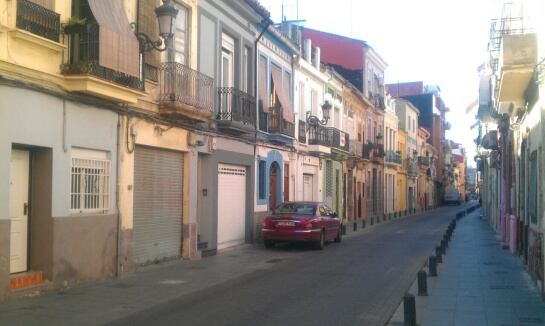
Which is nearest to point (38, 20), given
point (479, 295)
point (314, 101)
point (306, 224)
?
point (479, 295)

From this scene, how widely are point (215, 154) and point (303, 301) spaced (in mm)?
8168

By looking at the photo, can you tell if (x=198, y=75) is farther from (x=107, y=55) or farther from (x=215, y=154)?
(x=107, y=55)

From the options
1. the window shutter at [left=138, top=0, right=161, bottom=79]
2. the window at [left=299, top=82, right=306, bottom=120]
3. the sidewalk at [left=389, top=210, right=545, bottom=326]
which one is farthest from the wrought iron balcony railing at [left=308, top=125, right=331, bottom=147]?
the window shutter at [left=138, top=0, right=161, bottom=79]

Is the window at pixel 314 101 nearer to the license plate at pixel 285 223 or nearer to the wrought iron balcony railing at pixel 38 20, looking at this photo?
the license plate at pixel 285 223

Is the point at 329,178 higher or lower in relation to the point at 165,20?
lower

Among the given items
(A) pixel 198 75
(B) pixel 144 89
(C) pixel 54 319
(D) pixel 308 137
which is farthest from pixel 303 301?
(D) pixel 308 137

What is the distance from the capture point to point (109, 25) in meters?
11.3

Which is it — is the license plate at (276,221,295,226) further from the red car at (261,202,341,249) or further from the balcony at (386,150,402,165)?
the balcony at (386,150,402,165)

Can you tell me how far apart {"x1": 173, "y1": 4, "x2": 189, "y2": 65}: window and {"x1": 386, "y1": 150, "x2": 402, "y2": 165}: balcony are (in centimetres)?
3448

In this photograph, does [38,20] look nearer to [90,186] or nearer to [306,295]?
[90,186]

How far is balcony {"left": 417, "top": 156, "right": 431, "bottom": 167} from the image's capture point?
213 feet

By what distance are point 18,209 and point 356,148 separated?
28.7m

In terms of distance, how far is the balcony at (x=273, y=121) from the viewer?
70.8 ft

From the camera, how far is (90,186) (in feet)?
39.5
